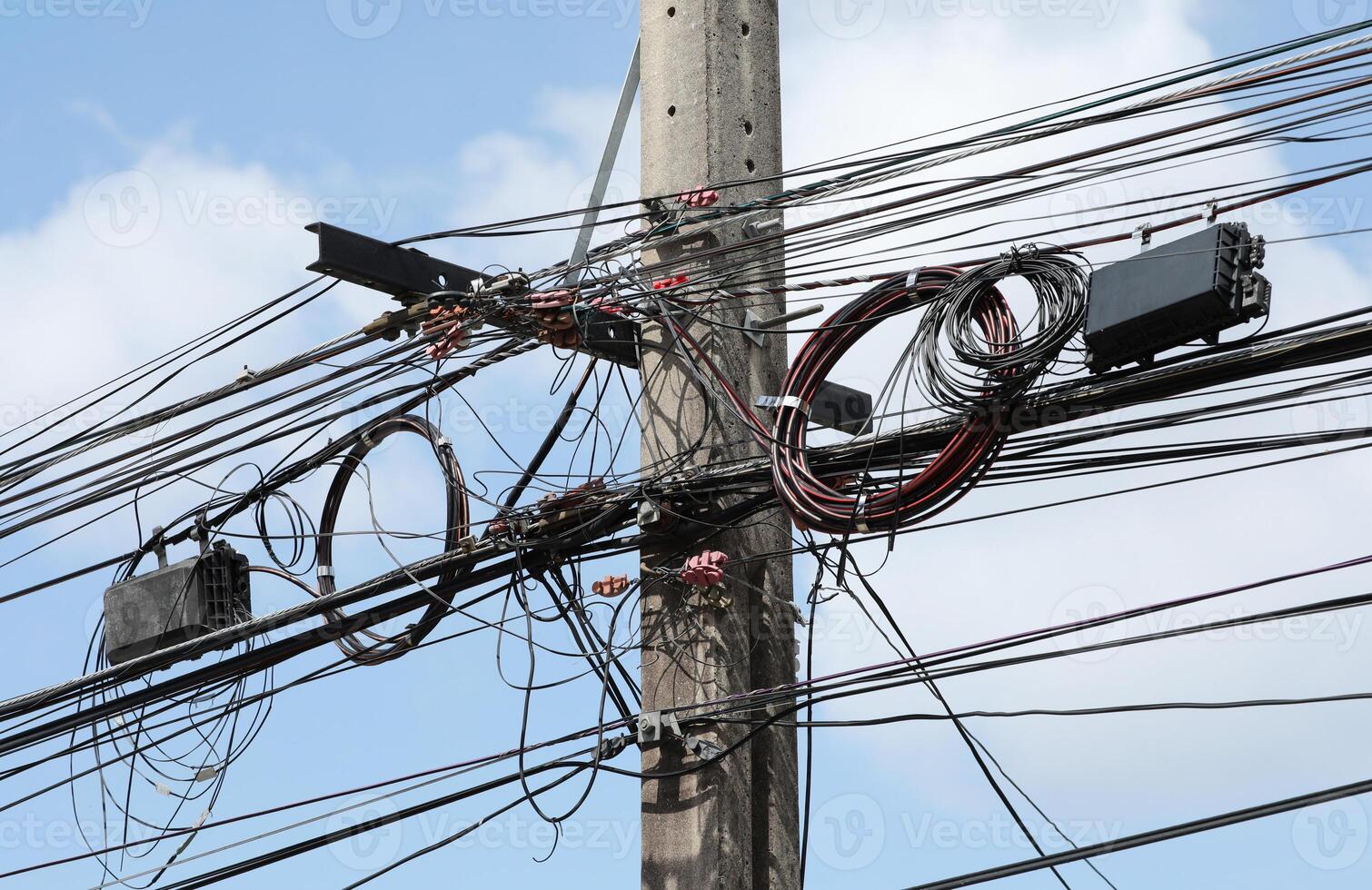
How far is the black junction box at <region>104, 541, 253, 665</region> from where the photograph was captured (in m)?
9.41

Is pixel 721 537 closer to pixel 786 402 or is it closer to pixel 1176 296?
pixel 786 402

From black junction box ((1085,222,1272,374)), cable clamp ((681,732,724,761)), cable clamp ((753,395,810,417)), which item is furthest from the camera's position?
cable clamp ((753,395,810,417))

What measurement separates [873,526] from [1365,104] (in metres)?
2.23

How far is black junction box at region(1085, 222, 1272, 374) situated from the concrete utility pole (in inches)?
68.4

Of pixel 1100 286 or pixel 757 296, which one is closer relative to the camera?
pixel 1100 286

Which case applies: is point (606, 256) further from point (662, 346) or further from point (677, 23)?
point (677, 23)

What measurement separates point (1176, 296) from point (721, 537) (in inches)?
85.5

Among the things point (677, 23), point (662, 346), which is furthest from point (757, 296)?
point (677, 23)

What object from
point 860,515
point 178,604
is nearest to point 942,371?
point 860,515

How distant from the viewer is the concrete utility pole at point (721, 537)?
7.08 m

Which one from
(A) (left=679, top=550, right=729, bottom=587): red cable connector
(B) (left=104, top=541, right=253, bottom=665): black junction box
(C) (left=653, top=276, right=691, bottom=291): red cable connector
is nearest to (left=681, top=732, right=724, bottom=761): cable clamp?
(A) (left=679, top=550, right=729, bottom=587): red cable connector

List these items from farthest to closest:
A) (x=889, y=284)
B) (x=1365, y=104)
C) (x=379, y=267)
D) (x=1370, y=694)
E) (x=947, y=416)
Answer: (x=379, y=267), (x=889, y=284), (x=947, y=416), (x=1365, y=104), (x=1370, y=694)

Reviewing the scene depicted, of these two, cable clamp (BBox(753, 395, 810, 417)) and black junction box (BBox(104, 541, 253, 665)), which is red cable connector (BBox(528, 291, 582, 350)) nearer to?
cable clamp (BBox(753, 395, 810, 417))

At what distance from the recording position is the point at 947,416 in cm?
669
